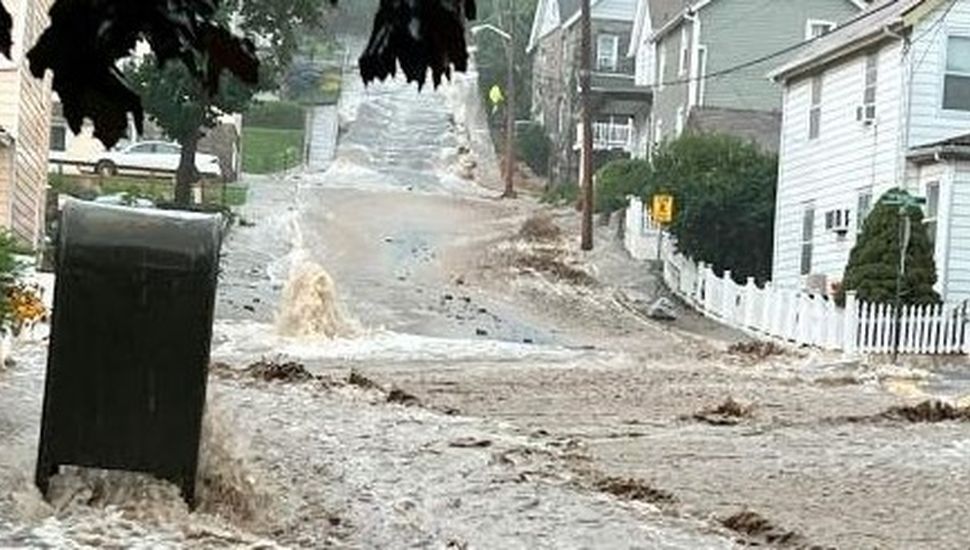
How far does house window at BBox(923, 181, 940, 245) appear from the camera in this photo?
29.3 meters

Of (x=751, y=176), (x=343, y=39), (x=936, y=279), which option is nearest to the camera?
(x=936, y=279)

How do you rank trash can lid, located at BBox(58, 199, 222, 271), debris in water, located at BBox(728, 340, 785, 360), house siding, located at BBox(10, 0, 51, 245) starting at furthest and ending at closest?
house siding, located at BBox(10, 0, 51, 245) < debris in water, located at BBox(728, 340, 785, 360) < trash can lid, located at BBox(58, 199, 222, 271)

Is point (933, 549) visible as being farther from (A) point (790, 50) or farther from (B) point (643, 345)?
(A) point (790, 50)

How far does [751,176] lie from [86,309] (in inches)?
1227

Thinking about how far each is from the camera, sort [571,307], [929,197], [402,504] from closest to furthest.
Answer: [402,504], [929,197], [571,307]

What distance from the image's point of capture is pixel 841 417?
1634cm

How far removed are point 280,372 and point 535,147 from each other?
5066 cm

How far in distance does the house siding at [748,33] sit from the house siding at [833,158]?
13.4m

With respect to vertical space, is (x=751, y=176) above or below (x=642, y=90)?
below

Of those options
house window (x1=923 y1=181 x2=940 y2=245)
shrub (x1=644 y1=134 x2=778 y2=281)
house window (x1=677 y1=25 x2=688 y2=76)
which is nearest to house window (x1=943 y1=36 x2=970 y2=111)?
house window (x1=923 y1=181 x2=940 y2=245)

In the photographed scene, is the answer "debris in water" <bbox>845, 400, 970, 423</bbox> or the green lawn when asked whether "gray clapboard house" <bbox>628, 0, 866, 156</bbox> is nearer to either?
the green lawn

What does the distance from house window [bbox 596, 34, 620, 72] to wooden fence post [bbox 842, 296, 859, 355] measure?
134 feet

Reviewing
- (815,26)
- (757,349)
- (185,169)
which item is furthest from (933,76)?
(815,26)

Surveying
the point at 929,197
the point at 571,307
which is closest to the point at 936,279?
the point at 929,197
